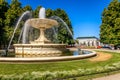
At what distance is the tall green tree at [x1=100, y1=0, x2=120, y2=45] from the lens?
3859cm

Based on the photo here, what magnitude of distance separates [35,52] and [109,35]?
23.2 meters

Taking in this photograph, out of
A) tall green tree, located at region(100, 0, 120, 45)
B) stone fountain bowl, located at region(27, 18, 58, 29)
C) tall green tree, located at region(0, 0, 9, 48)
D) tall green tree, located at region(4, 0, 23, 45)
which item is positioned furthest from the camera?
tall green tree, located at region(0, 0, 9, 48)

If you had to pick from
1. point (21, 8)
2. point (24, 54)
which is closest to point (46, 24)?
point (24, 54)

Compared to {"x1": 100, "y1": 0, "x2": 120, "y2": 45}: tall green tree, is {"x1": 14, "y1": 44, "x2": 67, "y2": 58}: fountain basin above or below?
below

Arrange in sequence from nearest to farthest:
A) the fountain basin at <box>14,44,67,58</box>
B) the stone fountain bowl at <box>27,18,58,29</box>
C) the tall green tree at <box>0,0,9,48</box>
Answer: the fountain basin at <box>14,44,67,58</box>
the stone fountain bowl at <box>27,18,58,29</box>
the tall green tree at <box>0,0,9,48</box>

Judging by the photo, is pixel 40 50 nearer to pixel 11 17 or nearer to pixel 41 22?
pixel 41 22

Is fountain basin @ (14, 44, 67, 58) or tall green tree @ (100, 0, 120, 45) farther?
tall green tree @ (100, 0, 120, 45)

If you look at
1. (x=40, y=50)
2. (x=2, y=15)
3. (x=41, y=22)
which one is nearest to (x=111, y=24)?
(x=41, y=22)

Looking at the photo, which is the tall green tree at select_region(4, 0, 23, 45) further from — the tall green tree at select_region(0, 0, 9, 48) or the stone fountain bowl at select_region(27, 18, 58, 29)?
the stone fountain bowl at select_region(27, 18, 58, 29)

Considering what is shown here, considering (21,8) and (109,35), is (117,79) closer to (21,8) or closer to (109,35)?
(109,35)

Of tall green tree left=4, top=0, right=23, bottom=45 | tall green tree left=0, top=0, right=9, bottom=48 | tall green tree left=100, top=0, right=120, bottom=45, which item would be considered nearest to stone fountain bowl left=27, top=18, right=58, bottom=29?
tall green tree left=4, top=0, right=23, bottom=45

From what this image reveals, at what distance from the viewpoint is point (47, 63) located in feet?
48.1

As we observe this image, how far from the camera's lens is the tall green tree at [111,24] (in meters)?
38.6

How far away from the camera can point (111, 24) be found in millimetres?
41812
